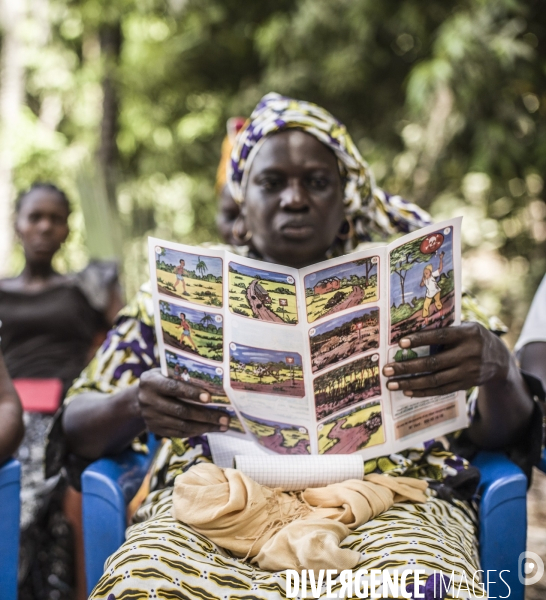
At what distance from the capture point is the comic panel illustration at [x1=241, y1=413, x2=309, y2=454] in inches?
58.4

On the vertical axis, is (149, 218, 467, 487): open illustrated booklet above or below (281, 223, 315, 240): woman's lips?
below

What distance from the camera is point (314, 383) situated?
1.44 meters

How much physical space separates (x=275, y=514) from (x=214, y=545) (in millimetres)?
147

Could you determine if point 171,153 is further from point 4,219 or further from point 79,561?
point 79,561

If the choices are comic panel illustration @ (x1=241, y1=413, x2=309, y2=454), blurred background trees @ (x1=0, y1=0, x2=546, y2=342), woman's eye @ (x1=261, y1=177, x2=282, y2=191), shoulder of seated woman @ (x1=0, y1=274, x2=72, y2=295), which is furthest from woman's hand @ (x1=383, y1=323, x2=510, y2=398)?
blurred background trees @ (x1=0, y1=0, x2=546, y2=342)

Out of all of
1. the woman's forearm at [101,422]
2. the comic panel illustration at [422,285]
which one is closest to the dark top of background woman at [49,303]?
the woman's forearm at [101,422]

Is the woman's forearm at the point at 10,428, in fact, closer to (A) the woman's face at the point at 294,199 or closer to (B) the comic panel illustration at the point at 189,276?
(B) the comic panel illustration at the point at 189,276

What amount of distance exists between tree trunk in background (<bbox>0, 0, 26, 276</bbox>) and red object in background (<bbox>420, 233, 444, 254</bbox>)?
15.0 ft

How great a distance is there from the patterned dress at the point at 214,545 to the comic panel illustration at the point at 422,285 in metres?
0.40

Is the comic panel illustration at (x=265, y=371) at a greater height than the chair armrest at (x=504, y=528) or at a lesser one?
greater

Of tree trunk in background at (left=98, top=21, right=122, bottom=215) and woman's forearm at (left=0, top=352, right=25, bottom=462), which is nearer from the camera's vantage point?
woman's forearm at (left=0, top=352, right=25, bottom=462)

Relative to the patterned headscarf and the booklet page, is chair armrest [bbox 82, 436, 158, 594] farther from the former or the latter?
the patterned headscarf

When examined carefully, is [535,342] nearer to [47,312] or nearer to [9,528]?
[9,528]

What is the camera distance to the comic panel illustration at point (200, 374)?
145 centimetres
